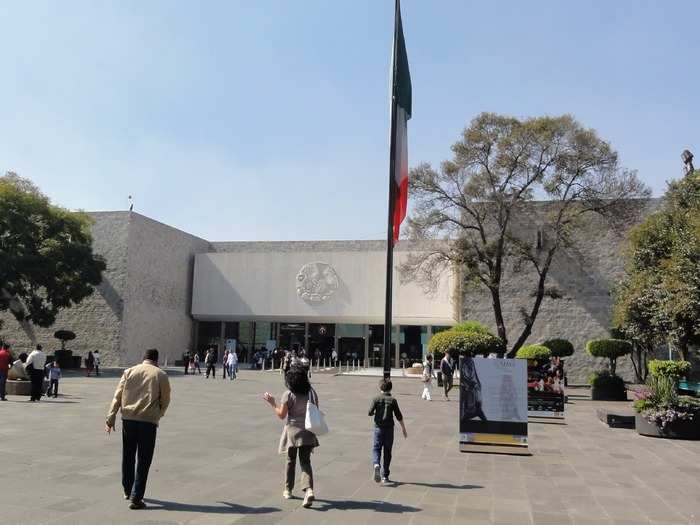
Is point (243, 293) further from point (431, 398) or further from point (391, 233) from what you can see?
point (391, 233)

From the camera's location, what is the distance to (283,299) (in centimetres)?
4353

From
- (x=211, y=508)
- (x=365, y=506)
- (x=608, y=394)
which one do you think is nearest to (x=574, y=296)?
(x=608, y=394)

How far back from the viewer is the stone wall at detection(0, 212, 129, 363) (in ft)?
122

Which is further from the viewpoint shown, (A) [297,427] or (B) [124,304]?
(B) [124,304]

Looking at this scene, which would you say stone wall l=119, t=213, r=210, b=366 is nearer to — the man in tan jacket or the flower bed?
the flower bed

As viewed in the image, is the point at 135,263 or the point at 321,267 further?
the point at 321,267

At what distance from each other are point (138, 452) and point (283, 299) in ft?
123

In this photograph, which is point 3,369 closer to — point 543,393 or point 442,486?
point 442,486

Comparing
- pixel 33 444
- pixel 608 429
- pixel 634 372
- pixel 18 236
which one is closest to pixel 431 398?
pixel 608 429

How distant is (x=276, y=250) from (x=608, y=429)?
34.7 meters

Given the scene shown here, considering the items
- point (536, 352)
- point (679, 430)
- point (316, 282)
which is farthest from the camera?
point (316, 282)

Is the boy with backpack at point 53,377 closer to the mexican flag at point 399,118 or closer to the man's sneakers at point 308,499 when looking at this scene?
the mexican flag at point 399,118

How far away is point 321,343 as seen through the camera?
146ft

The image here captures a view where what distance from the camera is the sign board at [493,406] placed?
1058cm
